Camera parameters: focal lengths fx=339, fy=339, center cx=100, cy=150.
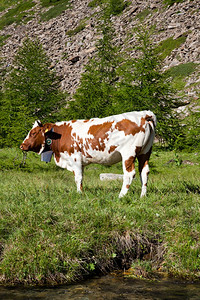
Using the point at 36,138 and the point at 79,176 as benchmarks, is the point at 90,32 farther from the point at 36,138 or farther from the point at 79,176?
the point at 79,176

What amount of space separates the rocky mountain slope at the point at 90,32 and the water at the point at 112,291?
95.7 feet

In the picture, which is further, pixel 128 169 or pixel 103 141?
pixel 103 141

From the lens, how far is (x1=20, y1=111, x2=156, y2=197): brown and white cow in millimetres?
6980

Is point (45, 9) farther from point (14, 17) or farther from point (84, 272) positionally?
point (84, 272)

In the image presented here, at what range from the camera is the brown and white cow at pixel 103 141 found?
6.98 metres

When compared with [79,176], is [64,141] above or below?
above

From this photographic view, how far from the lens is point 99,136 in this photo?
724cm

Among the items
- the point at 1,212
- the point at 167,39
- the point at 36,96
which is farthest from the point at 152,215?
the point at 167,39

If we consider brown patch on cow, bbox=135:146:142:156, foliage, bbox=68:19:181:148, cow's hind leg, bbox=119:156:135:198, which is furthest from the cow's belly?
foliage, bbox=68:19:181:148

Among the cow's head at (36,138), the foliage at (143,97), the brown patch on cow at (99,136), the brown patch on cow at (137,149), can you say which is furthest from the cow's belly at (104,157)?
the foliage at (143,97)

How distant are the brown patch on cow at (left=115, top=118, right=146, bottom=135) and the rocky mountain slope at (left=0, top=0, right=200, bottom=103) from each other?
2644cm

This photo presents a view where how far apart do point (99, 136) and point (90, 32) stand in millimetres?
55864

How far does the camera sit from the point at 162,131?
808 inches

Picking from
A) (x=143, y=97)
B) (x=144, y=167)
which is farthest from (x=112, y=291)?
(x=143, y=97)
